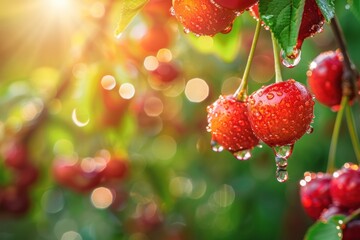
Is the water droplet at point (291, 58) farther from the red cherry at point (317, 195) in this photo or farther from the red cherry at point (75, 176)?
the red cherry at point (75, 176)

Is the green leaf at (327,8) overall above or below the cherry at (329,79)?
above

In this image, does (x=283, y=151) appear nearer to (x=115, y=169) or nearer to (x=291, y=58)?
(x=291, y=58)

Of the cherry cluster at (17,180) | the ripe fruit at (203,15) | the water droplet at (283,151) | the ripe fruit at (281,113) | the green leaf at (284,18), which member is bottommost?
the cherry cluster at (17,180)

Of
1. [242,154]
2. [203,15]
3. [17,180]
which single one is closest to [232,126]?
[242,154]

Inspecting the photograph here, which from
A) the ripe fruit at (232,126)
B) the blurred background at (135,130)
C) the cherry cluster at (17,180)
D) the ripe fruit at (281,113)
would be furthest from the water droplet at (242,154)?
the cherry cluster at (17,180)

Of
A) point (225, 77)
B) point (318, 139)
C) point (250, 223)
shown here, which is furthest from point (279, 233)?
point (225, 77)

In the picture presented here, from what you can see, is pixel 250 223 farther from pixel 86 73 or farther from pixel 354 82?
pixel 354 82

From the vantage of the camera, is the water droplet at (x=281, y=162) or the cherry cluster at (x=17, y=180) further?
the cherry cluster at (x=17, y=180)
